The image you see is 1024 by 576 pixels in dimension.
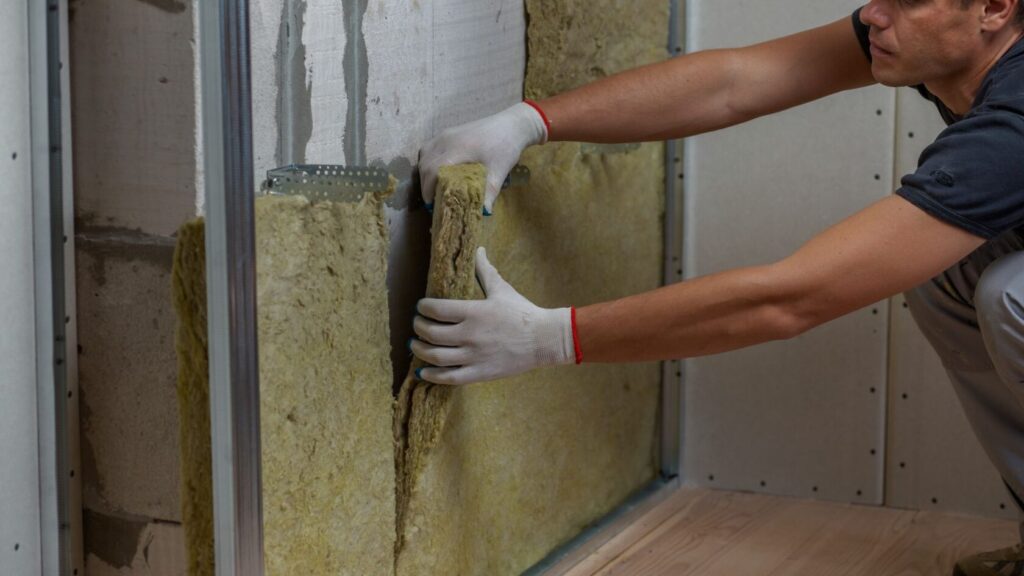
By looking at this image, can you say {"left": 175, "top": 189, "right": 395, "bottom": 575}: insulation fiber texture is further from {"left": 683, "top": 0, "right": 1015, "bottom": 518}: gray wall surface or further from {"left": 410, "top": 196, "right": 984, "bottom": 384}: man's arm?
{"left": 683, "top": 0, "right": 1015, "bottom": 518}: gray wall surface

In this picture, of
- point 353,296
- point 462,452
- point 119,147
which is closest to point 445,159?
point 353,296

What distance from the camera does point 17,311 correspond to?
1.42 metres

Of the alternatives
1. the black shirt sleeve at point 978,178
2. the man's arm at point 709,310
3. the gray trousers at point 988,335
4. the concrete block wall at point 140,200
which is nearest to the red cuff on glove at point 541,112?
the man's arm at point 709,310

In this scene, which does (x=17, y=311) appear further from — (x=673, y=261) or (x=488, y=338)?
(x=673, y=261)

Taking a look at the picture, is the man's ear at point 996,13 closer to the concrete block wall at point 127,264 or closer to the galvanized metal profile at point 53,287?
the concrete block wall at point 127,264

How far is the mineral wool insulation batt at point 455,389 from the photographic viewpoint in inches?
59.7

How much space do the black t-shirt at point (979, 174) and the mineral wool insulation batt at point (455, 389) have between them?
65cm

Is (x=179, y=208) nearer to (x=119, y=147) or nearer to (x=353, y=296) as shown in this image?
(x=119, y=147)

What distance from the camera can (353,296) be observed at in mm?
1671

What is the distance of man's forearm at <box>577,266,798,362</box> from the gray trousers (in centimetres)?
32

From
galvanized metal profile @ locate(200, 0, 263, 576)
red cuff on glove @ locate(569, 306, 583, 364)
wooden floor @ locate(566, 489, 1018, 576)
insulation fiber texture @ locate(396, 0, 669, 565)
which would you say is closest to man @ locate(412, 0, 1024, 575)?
red cuff on glove @ locate(569, 306, 583, 364)

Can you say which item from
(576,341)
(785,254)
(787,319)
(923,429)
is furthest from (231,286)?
(923,429)

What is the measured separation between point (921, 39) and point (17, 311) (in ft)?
4.50

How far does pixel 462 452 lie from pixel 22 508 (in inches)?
29.3
